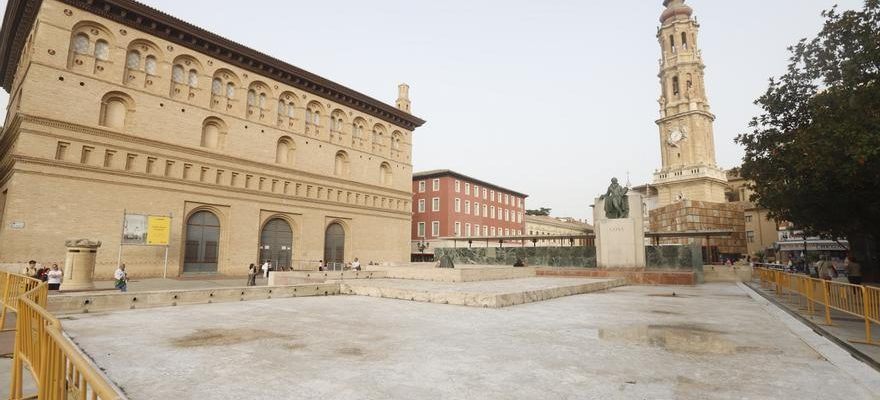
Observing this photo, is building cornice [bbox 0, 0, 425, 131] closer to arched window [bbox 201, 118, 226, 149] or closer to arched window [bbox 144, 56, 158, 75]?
arched window [bbox 144, 56, 158, 75]

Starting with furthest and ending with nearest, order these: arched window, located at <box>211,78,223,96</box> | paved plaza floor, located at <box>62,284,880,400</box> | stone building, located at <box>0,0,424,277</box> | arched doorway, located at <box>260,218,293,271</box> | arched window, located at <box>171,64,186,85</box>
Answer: arched doorway, located at <box>260,218,293,271</box>, arched window, located at <box>211,78,223,96</box>, arched window, located at <box>171,64,186,85</box>, stone building, located at <box>0,0,424,277</box>, paved plaza floor, located at <box>62,284,880,400</box>

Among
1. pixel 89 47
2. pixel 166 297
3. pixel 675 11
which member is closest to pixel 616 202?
pixel 166 297

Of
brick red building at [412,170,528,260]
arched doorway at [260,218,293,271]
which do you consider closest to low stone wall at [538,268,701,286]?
arched doorway at [260,218,293,271]

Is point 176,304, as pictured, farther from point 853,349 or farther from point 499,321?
point 853,349

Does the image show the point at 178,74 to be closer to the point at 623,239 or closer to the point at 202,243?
the point at 202,243

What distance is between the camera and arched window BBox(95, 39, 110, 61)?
25.3 meters

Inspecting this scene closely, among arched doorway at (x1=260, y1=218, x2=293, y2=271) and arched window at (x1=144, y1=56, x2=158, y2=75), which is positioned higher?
arched window at (x1=144, y1=56, x2=158, y2=75)

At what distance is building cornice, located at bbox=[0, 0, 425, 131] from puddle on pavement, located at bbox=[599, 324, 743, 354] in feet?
108

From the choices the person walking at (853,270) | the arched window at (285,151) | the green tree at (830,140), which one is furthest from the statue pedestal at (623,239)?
the arched window at (285,151)

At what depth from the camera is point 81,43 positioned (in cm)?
2481

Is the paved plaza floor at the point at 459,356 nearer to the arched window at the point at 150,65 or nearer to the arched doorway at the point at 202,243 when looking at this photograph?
the arched doorway at the point at 202,243

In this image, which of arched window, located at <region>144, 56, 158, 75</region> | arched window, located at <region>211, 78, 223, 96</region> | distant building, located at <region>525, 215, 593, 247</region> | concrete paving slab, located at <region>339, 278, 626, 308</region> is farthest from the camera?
distant building, located at <region>525, 215, 593, 247</region>

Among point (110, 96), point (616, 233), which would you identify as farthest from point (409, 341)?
point (110, 96)

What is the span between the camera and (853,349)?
6.54 meters
